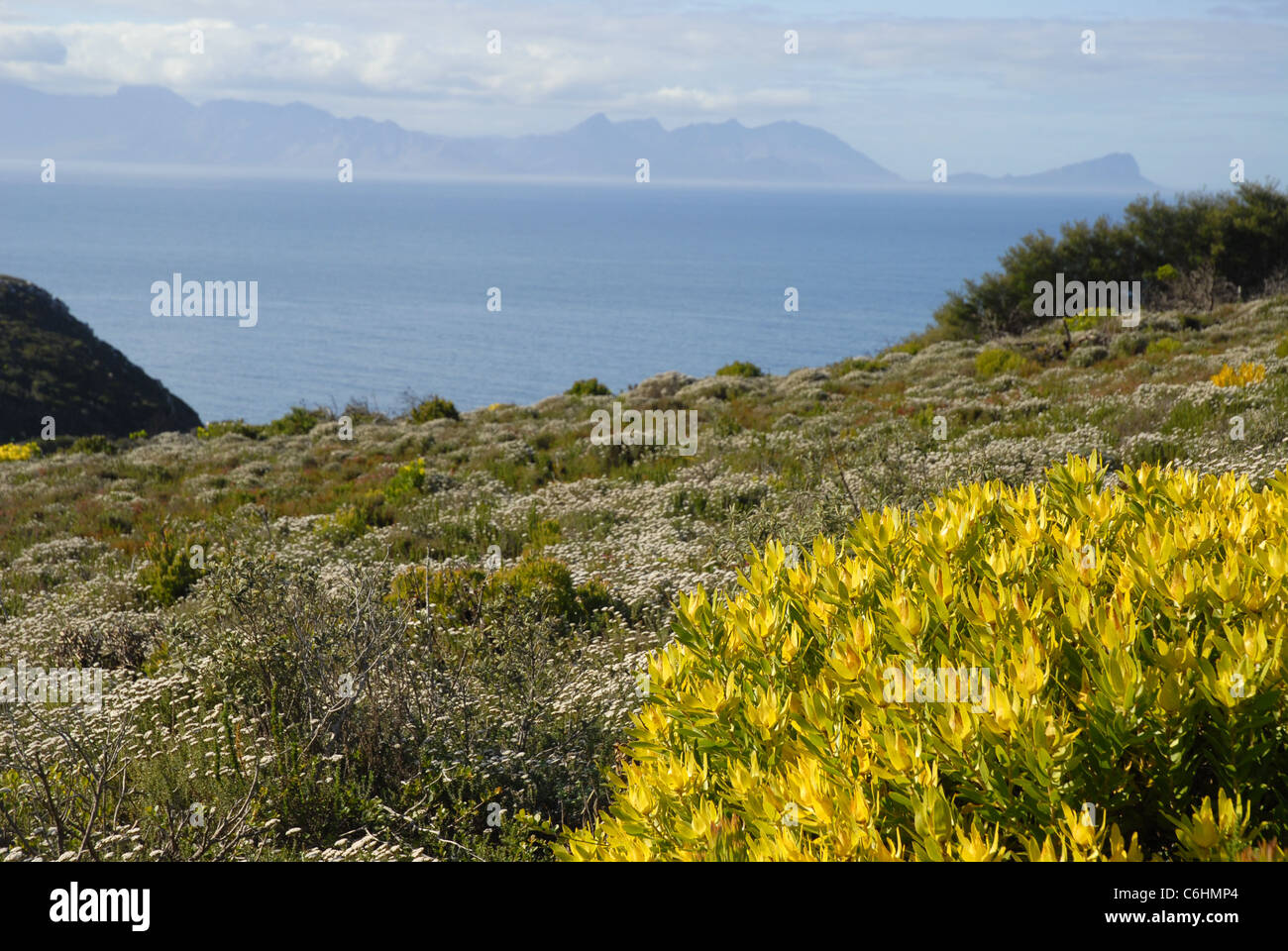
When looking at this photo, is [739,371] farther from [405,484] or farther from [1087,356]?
[405,484]

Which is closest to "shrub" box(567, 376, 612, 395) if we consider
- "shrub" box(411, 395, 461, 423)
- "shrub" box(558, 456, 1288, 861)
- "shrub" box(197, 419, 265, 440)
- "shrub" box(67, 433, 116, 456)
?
"shrub" box(411, 395, 461, 423)

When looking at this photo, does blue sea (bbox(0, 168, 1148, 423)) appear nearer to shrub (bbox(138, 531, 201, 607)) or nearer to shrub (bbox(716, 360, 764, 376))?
shrub (bbox(716, 360, 764, 376))

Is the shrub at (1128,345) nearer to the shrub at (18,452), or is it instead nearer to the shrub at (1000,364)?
the shrub at (1000,364)

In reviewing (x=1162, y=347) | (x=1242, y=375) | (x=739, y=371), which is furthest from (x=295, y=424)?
(x=1242, y=375)

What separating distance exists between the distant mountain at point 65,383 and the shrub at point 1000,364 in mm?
31625

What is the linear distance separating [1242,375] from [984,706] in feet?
42.6

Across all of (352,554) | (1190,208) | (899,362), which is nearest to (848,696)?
(352,554)

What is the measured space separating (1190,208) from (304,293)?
117 meters

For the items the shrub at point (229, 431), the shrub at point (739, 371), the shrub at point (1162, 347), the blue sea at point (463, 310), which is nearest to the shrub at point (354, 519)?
the shrub at point (229, 431)

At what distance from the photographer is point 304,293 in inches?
4914

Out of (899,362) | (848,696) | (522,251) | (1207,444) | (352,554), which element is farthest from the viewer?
(522,251)

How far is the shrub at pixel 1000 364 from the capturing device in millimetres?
17828

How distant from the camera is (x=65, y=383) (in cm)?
3719
